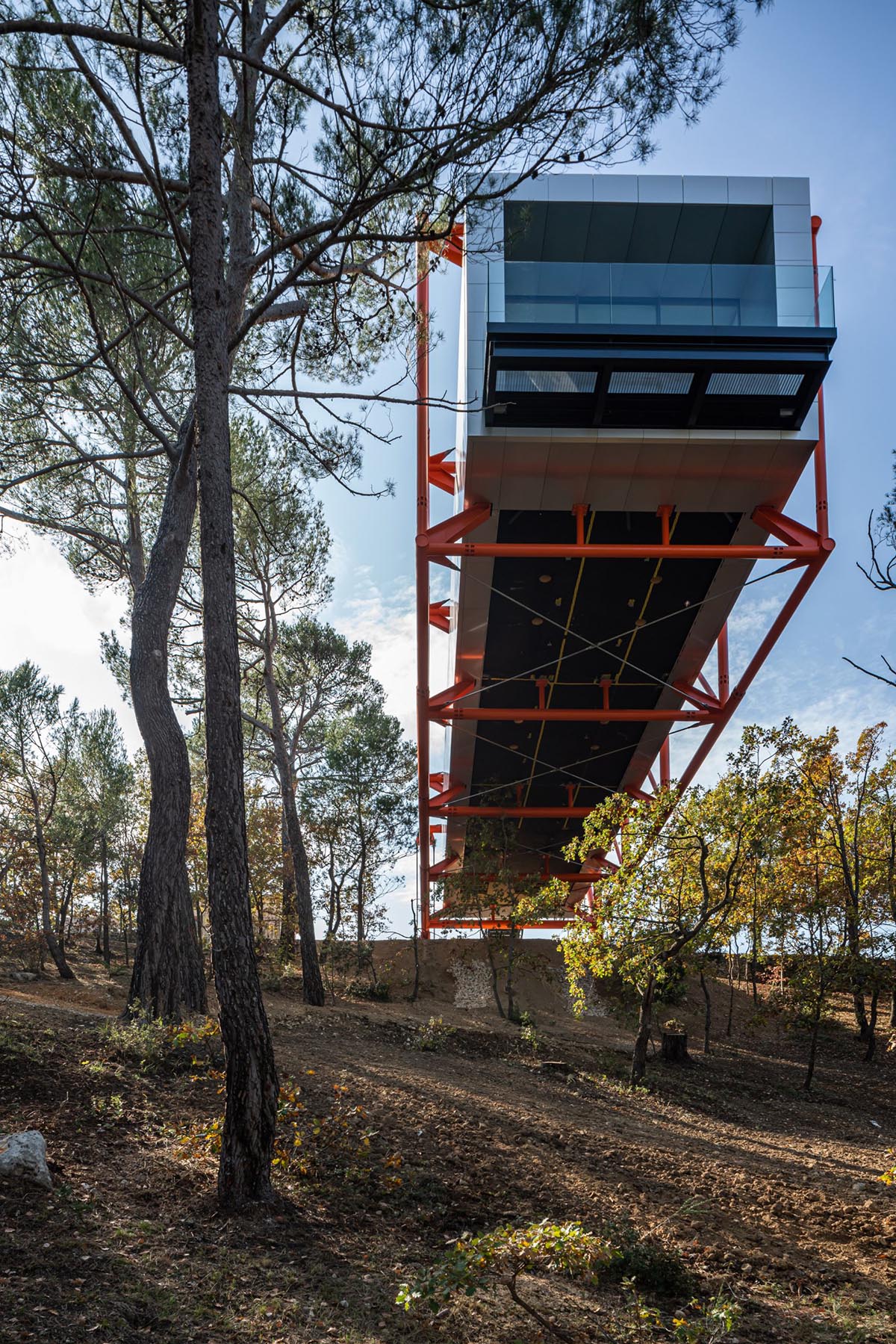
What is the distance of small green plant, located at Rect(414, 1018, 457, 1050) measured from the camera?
39.5 feet

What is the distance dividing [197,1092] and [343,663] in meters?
16.2

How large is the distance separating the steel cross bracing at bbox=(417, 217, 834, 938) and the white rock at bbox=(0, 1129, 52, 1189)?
7.49 metres

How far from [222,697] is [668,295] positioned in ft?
33.4

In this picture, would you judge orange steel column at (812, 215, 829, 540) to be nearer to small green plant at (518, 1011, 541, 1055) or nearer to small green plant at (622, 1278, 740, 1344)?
small green plant at (518, 1011, 541, 1055)

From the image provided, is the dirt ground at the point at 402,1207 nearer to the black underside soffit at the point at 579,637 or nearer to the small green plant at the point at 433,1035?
the small green plant at the point at 433,1035

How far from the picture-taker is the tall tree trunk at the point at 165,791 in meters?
8.62

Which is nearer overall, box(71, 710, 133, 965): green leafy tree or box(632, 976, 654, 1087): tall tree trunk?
box(632, 976, 654, 1087): tall tree trunk

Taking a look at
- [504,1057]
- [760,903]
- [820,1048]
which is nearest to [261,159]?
[504,1057]

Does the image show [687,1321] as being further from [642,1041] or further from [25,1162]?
[642,1041]

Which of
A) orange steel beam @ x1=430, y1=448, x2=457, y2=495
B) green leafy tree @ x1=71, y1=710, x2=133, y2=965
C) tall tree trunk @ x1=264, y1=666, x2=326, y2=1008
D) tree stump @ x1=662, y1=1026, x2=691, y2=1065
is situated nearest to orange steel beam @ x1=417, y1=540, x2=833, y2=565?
orange steel beam @ x1=430, y1=448, x2=457, y2=495

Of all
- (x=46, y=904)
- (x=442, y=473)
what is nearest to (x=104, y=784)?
(x=46, y=904)

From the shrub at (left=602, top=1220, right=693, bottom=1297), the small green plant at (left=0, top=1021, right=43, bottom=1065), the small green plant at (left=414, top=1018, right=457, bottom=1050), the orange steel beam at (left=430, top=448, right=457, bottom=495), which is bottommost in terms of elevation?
the small green plant at (left=414, top=1018, right=457, bottom=1050)

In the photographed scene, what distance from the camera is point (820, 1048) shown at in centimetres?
1784

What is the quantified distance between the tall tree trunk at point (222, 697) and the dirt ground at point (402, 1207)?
43 cm
